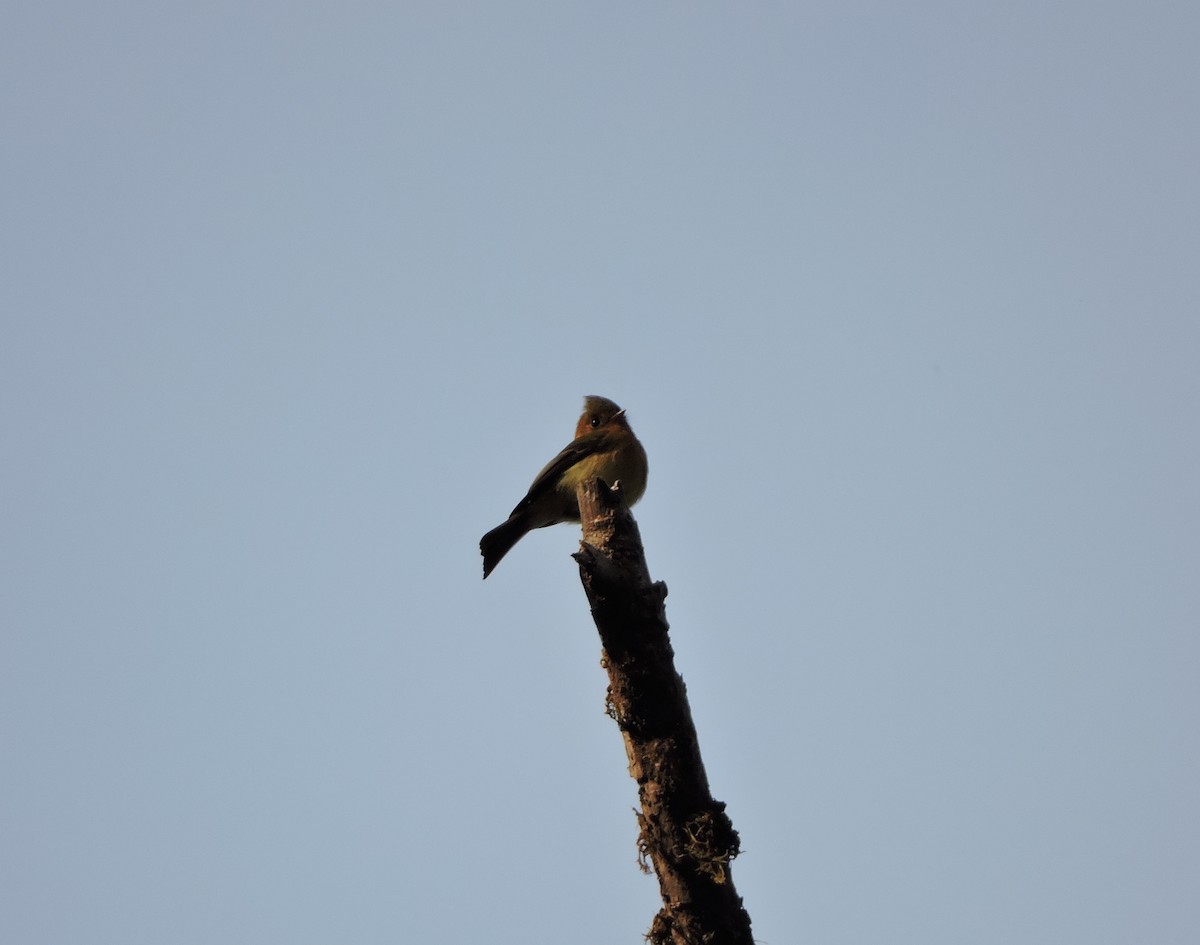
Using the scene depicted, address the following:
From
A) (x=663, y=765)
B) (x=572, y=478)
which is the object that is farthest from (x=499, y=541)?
(x=663, y=765)

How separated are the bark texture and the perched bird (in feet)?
13.0

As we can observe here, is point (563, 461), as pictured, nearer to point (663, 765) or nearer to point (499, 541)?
point (499, 541)

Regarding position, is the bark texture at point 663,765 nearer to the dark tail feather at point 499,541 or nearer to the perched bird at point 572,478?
the dark tail feather at point 499,541

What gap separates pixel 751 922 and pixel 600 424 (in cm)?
617

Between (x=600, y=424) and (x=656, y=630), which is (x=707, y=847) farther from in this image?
(x=600, y=424)

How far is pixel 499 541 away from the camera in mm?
9086

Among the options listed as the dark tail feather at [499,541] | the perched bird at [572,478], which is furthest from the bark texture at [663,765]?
the perched bird at [572,478]

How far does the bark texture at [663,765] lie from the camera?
4.85m

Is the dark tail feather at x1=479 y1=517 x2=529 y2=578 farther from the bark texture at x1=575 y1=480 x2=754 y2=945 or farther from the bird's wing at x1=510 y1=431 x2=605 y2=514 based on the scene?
the bark texture at x1=575 y1=480 x2=754 y2=945

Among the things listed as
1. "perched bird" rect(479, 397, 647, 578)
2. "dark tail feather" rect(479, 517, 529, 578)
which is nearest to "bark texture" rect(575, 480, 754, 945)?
"dark tail feather" rect(479, 517, 529, 578)

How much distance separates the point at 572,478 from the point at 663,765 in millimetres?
4621

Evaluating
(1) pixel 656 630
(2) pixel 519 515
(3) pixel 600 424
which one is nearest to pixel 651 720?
(1) pixel 656 630

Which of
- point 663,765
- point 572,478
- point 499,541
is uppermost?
point 572,478

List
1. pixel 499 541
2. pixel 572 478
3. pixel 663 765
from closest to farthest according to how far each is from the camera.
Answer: pixel 663 765 → pixel 499 541 → pixel 572 478
